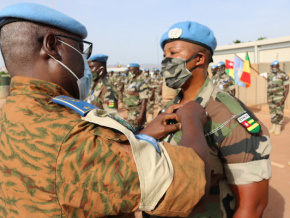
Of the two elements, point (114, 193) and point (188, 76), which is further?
point (188, 76)

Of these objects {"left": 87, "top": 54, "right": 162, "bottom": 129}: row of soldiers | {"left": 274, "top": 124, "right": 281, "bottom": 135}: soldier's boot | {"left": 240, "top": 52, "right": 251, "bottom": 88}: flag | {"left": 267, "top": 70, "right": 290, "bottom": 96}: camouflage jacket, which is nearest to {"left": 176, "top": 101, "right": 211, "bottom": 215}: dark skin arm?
{"left": 87, "top": 54, "right": 162, "bottom": 129}: row of soldiers

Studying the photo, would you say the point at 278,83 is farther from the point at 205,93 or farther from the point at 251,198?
the point at 251,198

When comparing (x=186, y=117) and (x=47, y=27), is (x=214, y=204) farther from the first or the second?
(x=47, y=27)

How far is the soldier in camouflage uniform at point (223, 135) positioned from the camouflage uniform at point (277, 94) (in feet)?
21.6

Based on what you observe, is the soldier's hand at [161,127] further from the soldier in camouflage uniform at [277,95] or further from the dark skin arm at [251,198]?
the soldier in camouflage uniform at [277,95]

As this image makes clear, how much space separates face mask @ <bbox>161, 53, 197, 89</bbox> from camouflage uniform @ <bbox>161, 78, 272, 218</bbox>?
0.34 metres

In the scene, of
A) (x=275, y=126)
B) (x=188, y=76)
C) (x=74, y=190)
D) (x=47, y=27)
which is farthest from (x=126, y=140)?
(x=275, y=126)

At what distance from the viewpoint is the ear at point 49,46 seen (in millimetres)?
1141

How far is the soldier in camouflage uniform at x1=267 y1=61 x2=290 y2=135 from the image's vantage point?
24.3ft

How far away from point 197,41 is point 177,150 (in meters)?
1.23

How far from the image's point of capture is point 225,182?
5.41 feet

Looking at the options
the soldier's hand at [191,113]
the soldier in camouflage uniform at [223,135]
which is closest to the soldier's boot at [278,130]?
the soldier in camouflage uniform at [223,135]

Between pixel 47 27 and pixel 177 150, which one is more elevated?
pixel 47 27

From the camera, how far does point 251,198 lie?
144 cm
